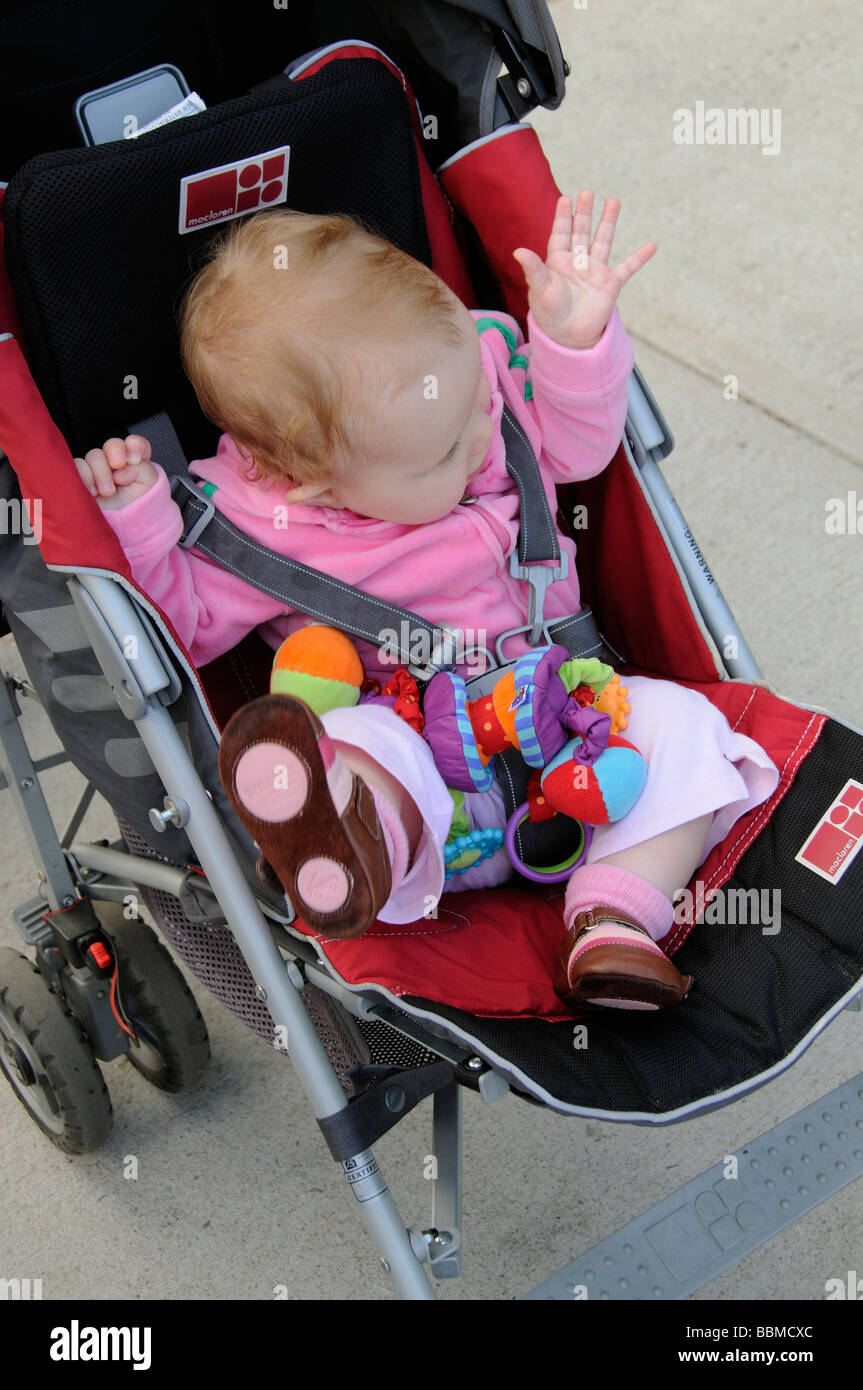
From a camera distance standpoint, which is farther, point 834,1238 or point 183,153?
point 834,1238

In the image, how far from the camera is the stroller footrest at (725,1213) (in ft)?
5.08

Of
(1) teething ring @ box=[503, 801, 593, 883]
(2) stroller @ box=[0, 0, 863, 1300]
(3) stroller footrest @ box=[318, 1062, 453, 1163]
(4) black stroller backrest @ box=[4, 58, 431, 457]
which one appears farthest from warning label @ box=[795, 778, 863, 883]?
(4) black stroller backrest @ box=[4, 58, 431, 457]

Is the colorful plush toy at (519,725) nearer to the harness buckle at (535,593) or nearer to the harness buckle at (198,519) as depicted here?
the harness buckle at (535,593)

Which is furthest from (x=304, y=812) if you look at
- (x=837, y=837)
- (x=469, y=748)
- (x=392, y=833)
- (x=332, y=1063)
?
(x=837, y=837)

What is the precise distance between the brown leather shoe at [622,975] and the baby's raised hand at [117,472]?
2.25 feet

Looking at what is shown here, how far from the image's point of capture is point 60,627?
5.05ft

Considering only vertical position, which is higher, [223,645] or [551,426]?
[551,426]

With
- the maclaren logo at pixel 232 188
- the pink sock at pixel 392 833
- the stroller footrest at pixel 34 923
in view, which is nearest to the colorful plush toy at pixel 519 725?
the pink sock at pixel 392 833

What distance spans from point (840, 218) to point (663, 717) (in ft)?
6.94

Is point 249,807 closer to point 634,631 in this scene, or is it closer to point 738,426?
point 634,631

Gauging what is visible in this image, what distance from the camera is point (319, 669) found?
1611 mm

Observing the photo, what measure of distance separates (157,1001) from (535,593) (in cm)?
78

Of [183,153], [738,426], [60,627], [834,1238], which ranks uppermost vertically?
[183,153]
